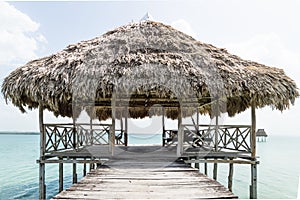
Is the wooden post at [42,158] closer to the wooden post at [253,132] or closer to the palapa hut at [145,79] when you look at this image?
the palapa hut at [145,79]

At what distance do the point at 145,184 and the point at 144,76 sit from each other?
2.52m

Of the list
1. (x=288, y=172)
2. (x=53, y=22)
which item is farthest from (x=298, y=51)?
(x=288, y=172)

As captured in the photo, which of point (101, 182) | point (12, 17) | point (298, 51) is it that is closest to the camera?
point (101, 182)

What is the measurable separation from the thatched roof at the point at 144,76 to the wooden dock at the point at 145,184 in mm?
1564

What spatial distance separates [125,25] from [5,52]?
14.1ft

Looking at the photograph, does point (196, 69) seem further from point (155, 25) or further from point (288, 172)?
point (288, 172)

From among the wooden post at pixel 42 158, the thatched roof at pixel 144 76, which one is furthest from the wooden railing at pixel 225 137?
the wooden post at pixel 42 158

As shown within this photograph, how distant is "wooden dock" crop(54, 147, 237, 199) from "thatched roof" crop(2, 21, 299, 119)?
1.56 metres

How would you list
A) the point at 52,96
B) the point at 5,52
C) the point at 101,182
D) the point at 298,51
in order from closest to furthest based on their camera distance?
the point at 101,182 → the point at 52,96 → the point at 298,51 → the point at 5,52

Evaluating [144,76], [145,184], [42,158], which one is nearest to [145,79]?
[144,76]

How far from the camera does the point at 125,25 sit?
26.6 ft

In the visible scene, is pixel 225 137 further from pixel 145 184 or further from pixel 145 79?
pixel 145 184

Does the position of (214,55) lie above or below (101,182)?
above

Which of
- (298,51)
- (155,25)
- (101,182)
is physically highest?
(155,25)
